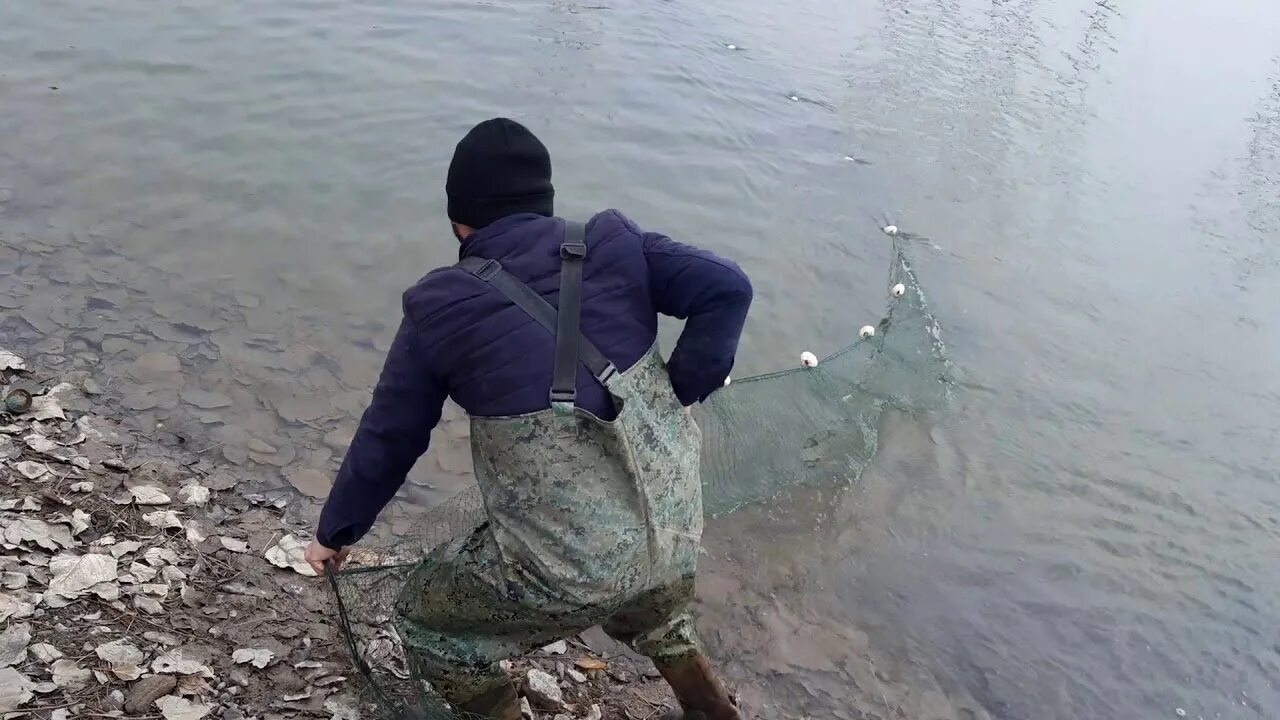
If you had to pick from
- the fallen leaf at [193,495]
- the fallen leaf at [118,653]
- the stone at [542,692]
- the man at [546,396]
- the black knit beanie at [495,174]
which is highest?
the black knit beanie at [495,174]

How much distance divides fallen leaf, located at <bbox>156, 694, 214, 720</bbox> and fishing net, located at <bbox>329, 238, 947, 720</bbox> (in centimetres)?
52

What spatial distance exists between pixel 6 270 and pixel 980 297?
22.8 feet

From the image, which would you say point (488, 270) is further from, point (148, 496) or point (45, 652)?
point (148, 496)

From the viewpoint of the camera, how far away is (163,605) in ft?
11.1

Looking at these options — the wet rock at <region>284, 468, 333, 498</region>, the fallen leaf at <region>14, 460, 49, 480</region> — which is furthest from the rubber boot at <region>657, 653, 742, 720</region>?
the fallen leaf at <region>14, 460, 49, 480</region>

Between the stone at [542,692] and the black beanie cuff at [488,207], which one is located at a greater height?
the black beanie cuff at [488,207]

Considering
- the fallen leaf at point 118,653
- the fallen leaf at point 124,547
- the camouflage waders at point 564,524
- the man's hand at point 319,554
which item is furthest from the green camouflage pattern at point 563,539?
the fallen leaf at point 124,547

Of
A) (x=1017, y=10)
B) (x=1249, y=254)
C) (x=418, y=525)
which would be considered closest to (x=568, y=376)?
(x=418, y=525)

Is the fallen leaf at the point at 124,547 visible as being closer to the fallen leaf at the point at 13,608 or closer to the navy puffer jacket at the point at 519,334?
the fallen leaf at the point at 13,608

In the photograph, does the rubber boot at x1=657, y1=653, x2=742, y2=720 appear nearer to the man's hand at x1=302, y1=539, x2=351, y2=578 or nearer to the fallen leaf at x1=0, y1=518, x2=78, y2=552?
the man's hand at x1=302, y1=539, x2=351, y2=578

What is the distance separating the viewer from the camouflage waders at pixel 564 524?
7.22 feet

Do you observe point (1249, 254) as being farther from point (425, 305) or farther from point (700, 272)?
point (425, 305)

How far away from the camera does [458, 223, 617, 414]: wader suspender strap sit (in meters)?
2.15

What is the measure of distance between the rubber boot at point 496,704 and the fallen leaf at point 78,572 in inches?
64.4
